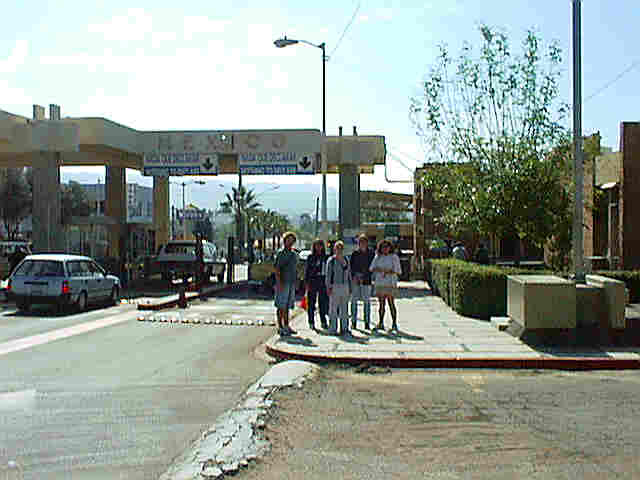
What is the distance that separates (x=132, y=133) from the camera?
98.3 feet

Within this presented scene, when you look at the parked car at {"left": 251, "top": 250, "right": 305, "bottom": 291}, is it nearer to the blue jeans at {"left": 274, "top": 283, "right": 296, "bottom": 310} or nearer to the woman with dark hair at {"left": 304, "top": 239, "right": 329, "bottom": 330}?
the woman with dark hair at {"left": 304, "top": 239, "right": 329, "bottom": 330}

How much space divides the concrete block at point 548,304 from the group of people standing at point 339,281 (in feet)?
9.24

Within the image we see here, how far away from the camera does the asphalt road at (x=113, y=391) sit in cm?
650

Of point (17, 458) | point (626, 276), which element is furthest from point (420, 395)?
point (626, 276)

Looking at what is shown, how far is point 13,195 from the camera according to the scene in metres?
52.8

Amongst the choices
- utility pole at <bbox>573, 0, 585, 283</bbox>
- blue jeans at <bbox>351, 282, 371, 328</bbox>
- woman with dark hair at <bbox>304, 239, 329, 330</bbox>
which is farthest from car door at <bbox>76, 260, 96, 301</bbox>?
utility pole at <bbox>573, 0, 585, 283</bbox>

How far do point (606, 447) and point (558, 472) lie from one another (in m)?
0.92

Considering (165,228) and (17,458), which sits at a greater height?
(165,228)

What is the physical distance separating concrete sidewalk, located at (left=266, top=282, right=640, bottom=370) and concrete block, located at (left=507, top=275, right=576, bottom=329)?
0.39m

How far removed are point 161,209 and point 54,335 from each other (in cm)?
2378

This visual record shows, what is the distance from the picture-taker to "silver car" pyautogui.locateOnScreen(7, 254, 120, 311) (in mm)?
18969

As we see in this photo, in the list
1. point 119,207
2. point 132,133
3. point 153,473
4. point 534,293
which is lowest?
point 153,473

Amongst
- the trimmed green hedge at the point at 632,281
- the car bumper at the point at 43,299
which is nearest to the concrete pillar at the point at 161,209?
the car bumper at the point at 43,299

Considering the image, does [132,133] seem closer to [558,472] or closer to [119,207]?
[119,207]
